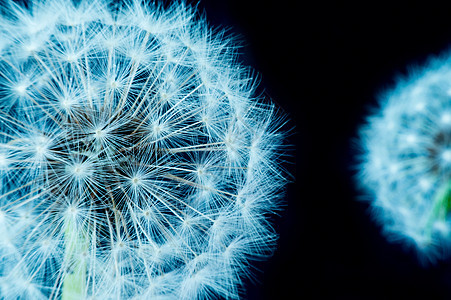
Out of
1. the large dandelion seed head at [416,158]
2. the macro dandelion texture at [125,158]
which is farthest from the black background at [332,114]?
the macro dandelion texture at [125,158]

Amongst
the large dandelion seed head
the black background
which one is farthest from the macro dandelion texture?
the large dandelion seed head

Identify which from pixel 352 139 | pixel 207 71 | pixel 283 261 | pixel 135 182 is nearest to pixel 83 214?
pixel 135 182

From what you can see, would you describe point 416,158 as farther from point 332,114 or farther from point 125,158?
point 125,158

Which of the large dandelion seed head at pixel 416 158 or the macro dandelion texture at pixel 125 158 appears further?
the large dandelion seed head at pixel 416 158

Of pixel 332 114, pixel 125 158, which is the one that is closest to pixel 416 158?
pixel 332 114

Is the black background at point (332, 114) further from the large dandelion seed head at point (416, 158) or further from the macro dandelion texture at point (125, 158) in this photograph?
the macro dandelion texture at point (125, 158)

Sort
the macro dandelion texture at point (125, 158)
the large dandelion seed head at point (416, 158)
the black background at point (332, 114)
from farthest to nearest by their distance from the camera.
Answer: the black background at point (332, 114)
the large dandelion seed head at point (416, 158)
the macro dandelion texture at point (125, 158)
